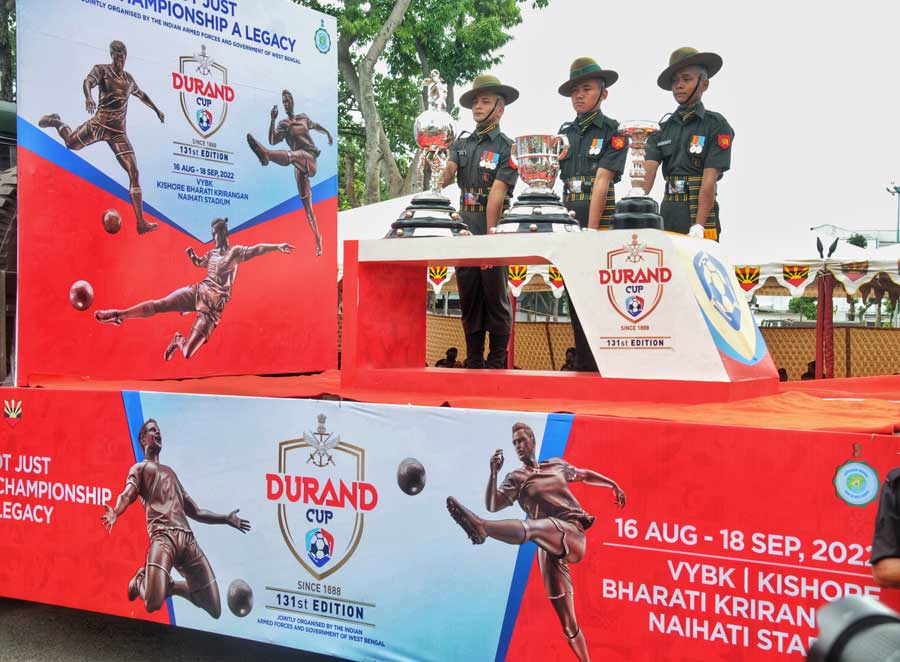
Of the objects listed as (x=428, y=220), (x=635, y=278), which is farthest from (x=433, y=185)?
(x=635, y=278)

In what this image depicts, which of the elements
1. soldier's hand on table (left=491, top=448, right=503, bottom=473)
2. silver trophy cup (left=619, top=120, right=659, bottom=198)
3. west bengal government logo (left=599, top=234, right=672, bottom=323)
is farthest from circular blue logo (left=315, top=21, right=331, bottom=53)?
soldier's hand on table (left=491, top=448, right=503, bottom=473)

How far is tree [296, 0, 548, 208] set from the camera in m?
14.8

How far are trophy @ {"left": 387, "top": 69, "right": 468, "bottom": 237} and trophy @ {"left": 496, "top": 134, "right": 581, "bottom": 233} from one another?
29cm

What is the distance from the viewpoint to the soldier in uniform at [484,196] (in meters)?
5.11

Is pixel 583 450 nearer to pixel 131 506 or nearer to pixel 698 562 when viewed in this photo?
pixel 698 562

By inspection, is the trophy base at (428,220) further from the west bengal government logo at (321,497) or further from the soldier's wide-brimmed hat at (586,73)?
the soldier's wide-brimmed hat at (586,73)

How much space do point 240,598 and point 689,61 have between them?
3509 mm

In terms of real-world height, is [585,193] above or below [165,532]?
above

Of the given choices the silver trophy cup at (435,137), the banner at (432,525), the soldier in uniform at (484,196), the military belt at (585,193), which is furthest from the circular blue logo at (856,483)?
the military belt at (585,193)

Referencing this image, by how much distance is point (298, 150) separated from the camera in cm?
523

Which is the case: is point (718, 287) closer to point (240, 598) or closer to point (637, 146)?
point (637, 146)

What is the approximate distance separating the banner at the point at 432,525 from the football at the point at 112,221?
80cm

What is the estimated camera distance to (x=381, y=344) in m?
4.07

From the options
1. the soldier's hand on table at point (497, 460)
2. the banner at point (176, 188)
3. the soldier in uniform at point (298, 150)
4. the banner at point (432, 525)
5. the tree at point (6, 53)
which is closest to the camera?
the banner at point (432, 525)
